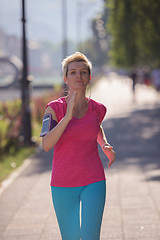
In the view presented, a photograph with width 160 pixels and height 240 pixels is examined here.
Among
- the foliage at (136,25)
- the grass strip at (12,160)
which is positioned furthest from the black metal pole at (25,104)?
the foliage at (136,25)

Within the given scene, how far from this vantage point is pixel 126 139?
14305 mm

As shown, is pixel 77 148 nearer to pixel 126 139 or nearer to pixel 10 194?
pixel 10 194

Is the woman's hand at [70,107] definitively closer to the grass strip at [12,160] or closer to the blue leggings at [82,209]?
the blue leggings at [82,209]

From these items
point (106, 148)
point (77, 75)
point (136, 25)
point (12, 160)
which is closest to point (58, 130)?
point (77, 75)

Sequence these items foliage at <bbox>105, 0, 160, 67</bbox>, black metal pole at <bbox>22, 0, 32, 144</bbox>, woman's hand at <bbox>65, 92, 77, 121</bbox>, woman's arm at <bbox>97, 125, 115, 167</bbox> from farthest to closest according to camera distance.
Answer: foliage at <bbox>105, 0, 160, 67</bbox>, black metal pole at <bbox>22, 0, 32, 144</bbox>, woman's arm at <bbox>97, 125, 115, 167</bbox>, woman's hand at <bbox>65, 92, 77, 121</bbox>

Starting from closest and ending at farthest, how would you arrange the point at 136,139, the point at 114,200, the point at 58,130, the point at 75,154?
the point at 58,130 < the point at 75,154 < the point at 114,200 < the point at 136,139

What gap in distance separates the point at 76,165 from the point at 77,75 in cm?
66

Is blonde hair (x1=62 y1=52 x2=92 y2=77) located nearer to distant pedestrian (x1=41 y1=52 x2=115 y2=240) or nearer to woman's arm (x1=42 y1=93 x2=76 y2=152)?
distant pedestrian (x1=41 y1=52 x2=115 y2=240)

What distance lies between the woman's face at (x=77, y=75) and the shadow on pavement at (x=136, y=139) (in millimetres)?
5337

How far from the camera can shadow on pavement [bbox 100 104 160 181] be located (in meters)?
10.5

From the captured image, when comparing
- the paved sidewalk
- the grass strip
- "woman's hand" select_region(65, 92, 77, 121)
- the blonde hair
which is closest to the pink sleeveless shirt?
"woman's hand" select_region(65, 92, 77, 121)

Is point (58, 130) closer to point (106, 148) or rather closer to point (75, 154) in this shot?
point (75, 154)

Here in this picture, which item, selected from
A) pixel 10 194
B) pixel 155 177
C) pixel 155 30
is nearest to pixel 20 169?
pixel 10 194

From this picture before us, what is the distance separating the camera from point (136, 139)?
14.3m
